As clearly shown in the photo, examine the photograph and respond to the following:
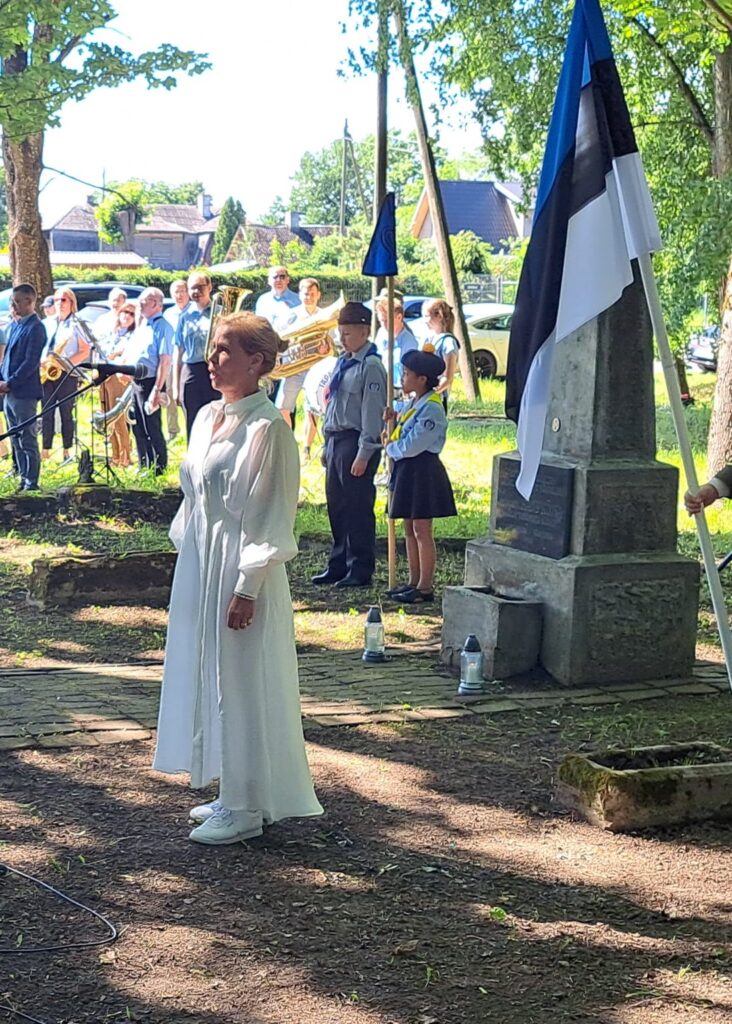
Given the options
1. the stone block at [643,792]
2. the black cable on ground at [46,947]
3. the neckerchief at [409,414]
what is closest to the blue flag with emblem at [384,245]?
the neckerchief at [409,414]

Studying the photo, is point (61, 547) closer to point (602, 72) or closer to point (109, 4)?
point (109, 4)

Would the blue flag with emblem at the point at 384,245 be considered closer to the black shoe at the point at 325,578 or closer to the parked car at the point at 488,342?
the black shoe at the point at 325,578

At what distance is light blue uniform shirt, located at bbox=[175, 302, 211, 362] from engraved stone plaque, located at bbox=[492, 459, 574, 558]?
7.05 metres

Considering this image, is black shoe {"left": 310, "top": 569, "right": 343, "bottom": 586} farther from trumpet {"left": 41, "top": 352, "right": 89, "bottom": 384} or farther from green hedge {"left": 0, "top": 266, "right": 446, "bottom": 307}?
green hedge {"left": 0, "top": 266, "right": 446, "bottom": 307}

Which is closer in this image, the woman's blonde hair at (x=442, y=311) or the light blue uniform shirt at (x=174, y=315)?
the woman's blonde hair at (x=442, y=311)

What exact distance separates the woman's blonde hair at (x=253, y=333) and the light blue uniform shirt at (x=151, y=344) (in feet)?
34.2

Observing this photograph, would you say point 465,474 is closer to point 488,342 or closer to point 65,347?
point 65,347

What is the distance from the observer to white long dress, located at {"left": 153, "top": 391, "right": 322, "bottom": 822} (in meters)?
5.14

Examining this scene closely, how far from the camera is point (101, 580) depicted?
1023cm

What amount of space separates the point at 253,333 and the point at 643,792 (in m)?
2.38

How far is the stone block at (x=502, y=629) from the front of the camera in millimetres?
7945

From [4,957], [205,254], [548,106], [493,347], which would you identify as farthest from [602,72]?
[205,254]

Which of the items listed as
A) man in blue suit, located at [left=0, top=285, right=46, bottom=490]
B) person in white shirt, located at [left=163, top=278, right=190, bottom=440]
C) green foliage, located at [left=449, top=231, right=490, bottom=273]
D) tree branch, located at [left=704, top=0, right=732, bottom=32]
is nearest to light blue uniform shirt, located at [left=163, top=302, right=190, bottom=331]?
person in white shirt, located at [left=163, top=278, right=190, bottom=440]

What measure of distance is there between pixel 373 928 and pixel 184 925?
61 centimetres
